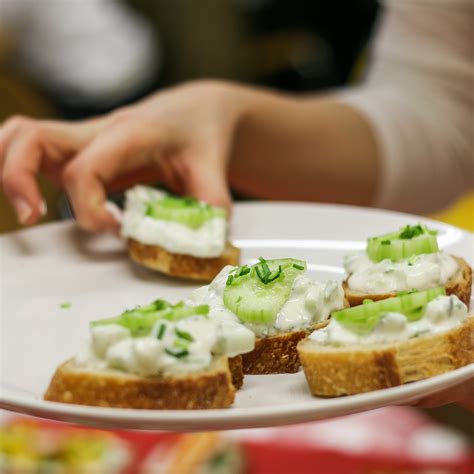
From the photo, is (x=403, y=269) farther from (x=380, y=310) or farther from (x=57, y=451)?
(x=57, y=451)

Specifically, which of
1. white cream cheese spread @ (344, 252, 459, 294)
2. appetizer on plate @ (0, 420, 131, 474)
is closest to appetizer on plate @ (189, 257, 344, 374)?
white cream cheese spread @ (344, 252, 459, 294)

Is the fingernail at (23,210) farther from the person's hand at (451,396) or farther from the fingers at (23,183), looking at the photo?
the person's hand at (451,396)

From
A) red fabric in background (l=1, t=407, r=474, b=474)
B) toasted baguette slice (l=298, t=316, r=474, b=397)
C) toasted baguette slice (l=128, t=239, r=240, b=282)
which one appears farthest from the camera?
red fabric in background (l=1, t=407, r=474, b=474)

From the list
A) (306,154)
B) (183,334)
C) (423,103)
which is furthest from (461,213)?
(183,334)

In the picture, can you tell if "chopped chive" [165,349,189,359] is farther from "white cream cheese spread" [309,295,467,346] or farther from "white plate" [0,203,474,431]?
"white cream cheese spread" [309,295,467,346]

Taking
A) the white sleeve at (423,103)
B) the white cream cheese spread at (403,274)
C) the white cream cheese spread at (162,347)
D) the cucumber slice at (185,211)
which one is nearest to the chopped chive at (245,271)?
the white cream cheese spread at (162,347)

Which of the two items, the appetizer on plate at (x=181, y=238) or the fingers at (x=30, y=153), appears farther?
A: the fingers at (x=30, y=153)
